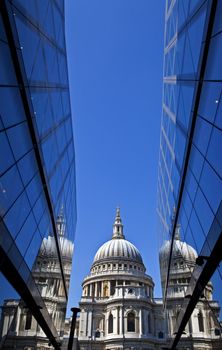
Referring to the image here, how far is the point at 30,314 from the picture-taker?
56.4 ft

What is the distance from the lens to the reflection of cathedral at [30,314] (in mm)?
13375

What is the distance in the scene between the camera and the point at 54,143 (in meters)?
16.6

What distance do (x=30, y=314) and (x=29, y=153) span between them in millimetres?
9262

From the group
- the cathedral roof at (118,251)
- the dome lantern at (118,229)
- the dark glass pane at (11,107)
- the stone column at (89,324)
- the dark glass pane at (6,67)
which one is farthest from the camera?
the dome lantern at (118,229)

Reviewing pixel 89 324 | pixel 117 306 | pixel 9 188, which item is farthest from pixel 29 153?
pixel 89 324

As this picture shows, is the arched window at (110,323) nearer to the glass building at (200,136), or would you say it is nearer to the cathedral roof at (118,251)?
the cathedral roof at (118,251)

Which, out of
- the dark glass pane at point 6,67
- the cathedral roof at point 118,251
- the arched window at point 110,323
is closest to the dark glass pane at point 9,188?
the dark glass pane at point 6,67

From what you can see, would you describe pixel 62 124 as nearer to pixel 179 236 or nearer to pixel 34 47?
pixel 34 47

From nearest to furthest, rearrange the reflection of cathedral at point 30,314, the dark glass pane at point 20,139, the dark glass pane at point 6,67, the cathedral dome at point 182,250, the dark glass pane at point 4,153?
the dark glass pane at point 6,67 < the dark glass pane at point 4,153 < the dark glass pane at point 20,139 < the reflection of cathedral at point 30,314 < the cathedral dome at point 182,250

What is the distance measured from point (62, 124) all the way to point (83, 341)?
71.4 m

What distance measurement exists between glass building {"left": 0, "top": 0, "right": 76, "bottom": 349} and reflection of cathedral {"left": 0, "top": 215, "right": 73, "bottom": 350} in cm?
6

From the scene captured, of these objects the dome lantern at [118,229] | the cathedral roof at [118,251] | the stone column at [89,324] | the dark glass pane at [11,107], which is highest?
the dome lantern at [118,229]

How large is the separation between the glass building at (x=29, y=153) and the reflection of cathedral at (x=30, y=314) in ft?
0.21

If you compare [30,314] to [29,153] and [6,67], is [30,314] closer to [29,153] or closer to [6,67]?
[29,153]
